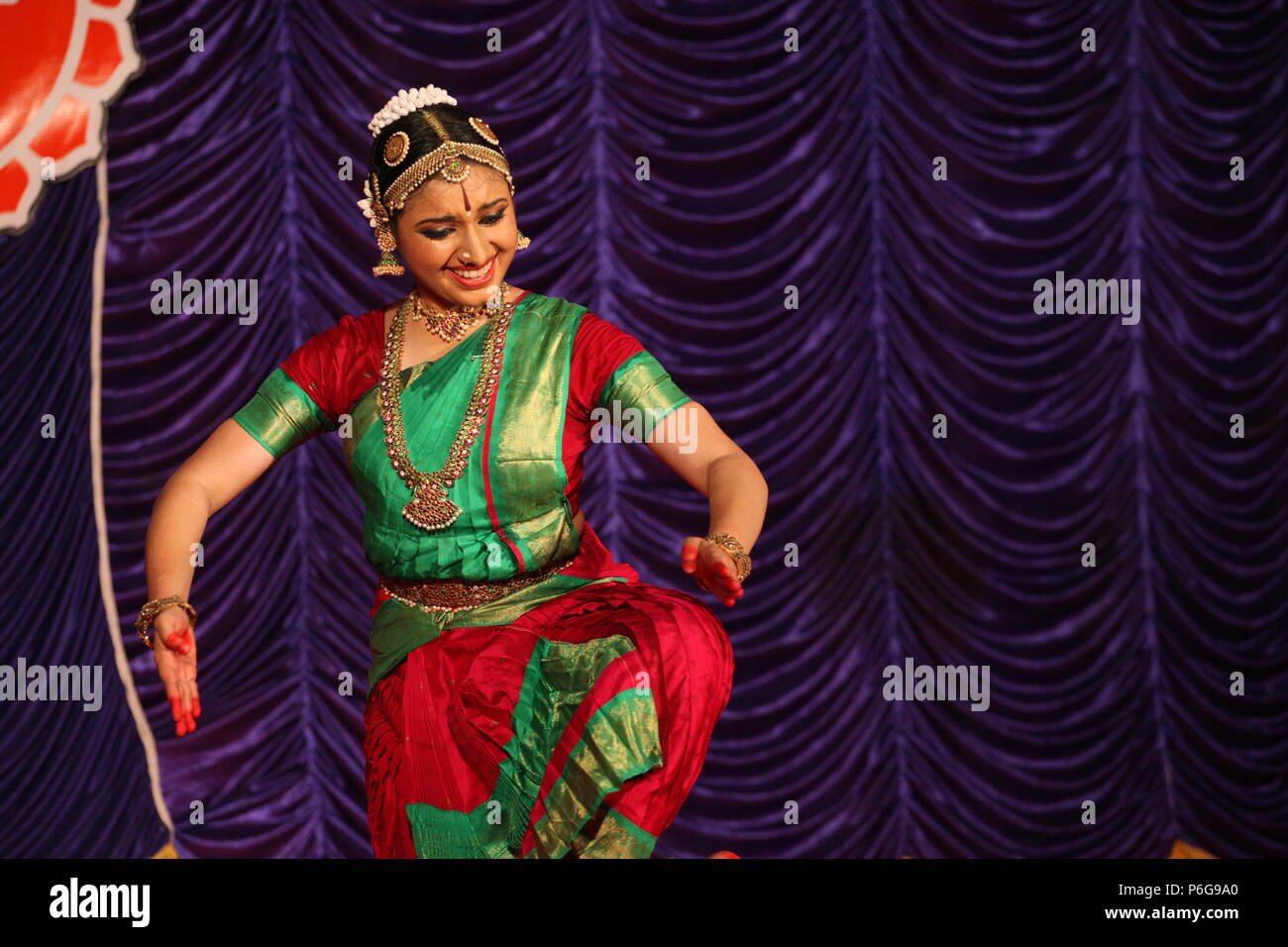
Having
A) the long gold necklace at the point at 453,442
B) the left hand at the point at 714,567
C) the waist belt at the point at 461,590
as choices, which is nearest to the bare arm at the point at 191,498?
the long gold necklace at the point at 453,442

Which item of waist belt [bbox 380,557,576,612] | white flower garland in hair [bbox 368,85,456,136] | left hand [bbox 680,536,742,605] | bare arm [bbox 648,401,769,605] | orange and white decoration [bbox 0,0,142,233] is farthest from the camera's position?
orange and white decoration [bbox 0,0,142,233]

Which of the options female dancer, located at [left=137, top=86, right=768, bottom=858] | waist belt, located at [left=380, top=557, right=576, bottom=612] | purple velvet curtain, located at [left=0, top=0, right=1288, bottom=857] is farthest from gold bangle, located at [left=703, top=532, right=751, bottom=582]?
purple velvet curtain, located at [left=0, top=0, right=1288, bottom=857]

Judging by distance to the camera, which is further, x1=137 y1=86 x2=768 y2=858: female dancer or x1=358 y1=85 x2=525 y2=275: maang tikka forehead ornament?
x1=358 y1=85 x2=525 y2=275: maang tikka forehead ornament

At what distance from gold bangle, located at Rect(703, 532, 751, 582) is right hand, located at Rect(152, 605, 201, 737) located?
94cm

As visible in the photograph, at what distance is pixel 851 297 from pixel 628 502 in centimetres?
98

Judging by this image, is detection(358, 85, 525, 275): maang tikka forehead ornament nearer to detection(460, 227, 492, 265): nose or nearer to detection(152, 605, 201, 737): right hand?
detection(460, 227, 492, 265): nose

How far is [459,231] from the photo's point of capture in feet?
11.2

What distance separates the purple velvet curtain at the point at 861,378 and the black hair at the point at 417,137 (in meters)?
1.94

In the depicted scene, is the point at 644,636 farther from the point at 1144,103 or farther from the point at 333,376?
the point at 1144,103

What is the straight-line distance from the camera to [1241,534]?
5.65m

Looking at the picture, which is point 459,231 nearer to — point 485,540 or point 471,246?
point 471,246

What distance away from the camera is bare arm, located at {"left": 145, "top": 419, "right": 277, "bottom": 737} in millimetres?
3031
